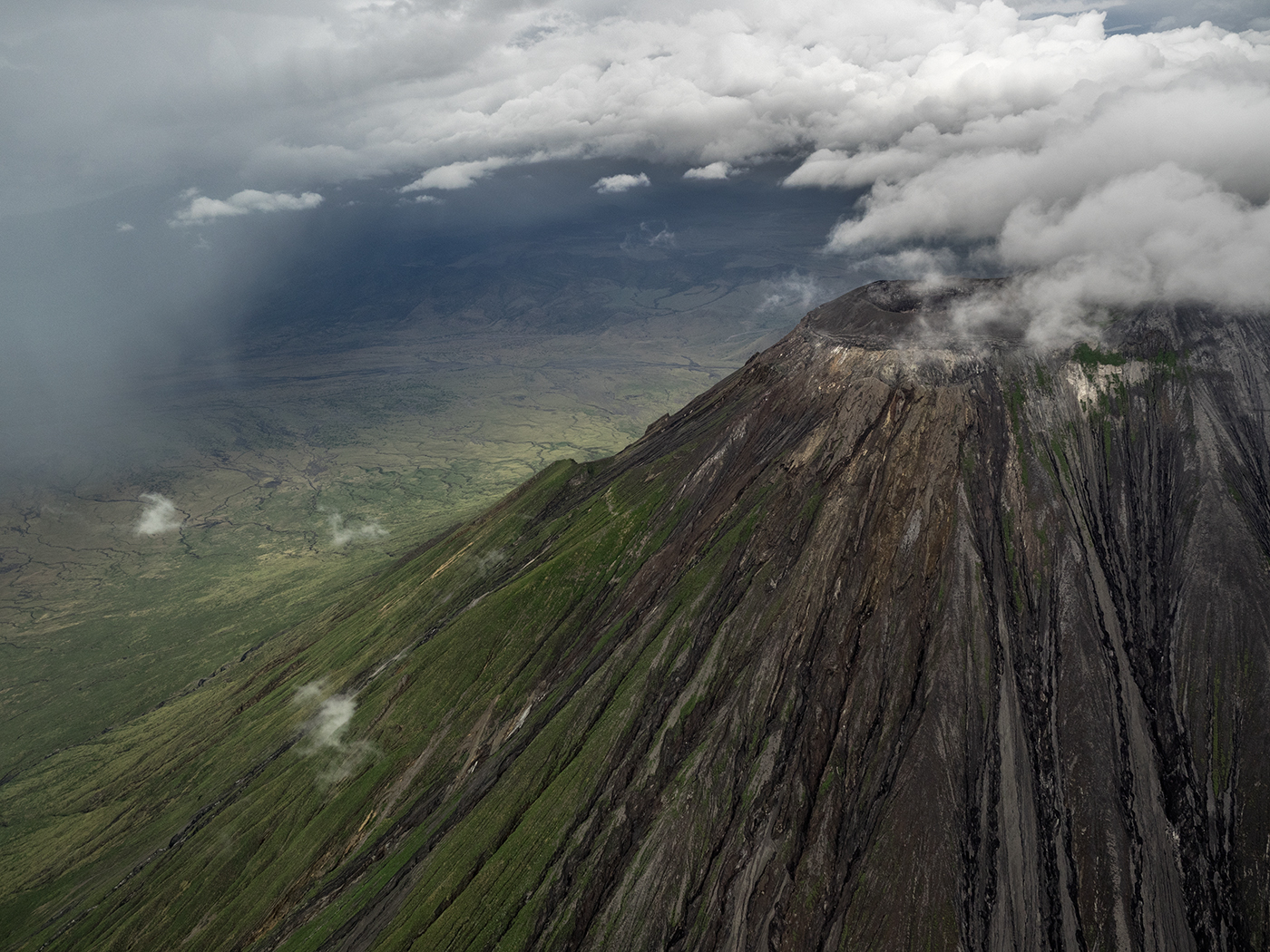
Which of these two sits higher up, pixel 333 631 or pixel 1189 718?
pixel 1189 718

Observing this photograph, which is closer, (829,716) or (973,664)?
(829,716)

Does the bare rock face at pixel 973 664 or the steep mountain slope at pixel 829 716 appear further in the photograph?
the steep mountain slope at pixel 829 716

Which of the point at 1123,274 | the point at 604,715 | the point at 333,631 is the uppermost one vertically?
the point at 1123,274

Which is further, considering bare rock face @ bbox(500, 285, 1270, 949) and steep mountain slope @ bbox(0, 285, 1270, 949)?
steep mountain slope @ bbox(0, 285, 1270, 949)

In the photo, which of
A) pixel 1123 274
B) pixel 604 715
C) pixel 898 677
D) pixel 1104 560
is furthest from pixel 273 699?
pixel 1123 274

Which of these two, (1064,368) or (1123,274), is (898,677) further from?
(1123,274)

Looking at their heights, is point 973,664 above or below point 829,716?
above

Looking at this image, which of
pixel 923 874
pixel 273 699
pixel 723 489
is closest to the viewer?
pixel 923 874

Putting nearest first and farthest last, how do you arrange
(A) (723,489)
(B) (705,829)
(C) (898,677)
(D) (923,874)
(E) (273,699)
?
(D) (923,874) < (B) (705,829) < (C) (898,677) < (A) (723,489) < (E) (273,699)
